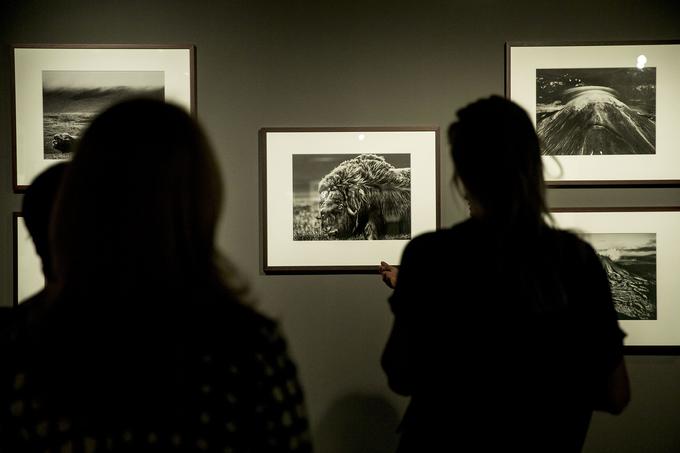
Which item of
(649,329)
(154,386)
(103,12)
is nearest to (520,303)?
(154,386)

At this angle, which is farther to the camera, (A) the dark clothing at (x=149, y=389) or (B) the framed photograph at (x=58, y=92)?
(B) the framed photograph at (x=58, y=92)

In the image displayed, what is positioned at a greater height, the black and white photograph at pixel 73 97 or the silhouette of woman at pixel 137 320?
the black and white photograph at pixel 73 97

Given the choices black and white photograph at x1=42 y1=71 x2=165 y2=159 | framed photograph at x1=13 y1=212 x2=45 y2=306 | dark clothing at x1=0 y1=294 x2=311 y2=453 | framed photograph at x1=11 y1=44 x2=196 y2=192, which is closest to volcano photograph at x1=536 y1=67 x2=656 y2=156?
framed photograph at x1=11 y1=44 x2=196 y2=192

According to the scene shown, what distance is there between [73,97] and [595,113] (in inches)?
84.6

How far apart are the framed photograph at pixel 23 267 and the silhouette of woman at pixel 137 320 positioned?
157 cm

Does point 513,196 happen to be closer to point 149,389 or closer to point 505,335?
point 505,335

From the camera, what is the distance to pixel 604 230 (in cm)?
202

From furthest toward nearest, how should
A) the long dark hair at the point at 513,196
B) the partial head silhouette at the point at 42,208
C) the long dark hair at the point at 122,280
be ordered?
the partial head silhouette at the point at 42,208, the long dark hair at the point at 513,196, the long dark hair at the point at 122,280

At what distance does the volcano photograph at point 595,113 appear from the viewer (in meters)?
2.00

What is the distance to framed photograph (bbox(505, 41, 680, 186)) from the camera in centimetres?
201

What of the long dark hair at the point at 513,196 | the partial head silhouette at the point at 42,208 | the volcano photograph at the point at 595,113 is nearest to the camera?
the long dark hair at the point at 513,196

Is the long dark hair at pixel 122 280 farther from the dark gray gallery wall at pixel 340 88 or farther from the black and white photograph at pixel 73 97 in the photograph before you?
the black and white photograph at pixel 73 97

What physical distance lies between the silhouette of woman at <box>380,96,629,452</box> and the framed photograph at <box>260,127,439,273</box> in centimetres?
94

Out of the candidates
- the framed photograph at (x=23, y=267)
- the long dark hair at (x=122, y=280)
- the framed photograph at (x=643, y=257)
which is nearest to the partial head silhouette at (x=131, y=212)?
the long dark hair at (x=122, y=280)
